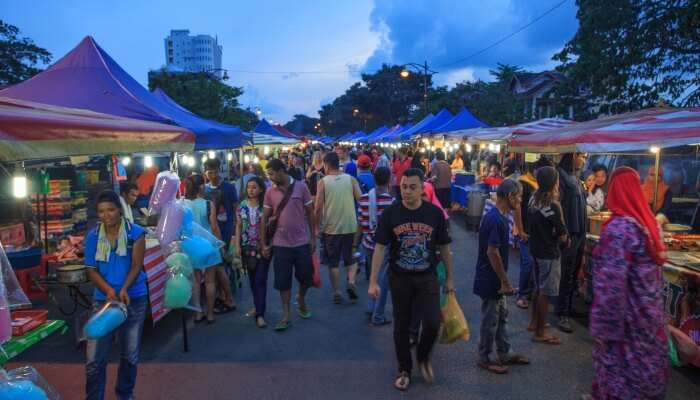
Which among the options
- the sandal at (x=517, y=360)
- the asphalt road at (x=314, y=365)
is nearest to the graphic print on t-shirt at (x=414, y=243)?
the asphalt road at (x=314, y=365)

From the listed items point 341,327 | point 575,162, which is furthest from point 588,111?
point 341,327

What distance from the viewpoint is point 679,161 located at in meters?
10.3

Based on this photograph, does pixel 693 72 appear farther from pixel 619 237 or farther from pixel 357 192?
pixel 619 237

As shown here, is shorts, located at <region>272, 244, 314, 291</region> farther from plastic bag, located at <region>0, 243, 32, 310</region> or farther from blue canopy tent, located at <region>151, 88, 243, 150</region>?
blue canopy tent, located at <region>151, 88, 243, 150</region>

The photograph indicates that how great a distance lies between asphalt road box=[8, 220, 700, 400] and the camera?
13.8 feet

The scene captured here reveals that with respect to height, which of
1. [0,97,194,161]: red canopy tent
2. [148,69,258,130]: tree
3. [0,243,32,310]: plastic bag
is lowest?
[0,243,32,310]: plastic bag

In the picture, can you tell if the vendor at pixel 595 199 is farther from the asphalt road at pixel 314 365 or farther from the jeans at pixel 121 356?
the jeans at pixel 121 356

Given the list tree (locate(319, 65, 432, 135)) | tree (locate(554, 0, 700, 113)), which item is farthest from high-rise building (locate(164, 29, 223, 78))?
tree (locate(554, 0, 700, 113))

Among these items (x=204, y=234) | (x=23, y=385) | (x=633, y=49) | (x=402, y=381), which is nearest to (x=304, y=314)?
(x=204, y=234)

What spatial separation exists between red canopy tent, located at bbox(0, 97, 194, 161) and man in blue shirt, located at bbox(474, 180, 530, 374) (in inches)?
135

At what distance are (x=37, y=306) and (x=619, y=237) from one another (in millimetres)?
7161

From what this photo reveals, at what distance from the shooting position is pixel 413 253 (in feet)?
12.9

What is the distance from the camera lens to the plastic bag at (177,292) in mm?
4902

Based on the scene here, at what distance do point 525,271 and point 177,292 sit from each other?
423 cm
